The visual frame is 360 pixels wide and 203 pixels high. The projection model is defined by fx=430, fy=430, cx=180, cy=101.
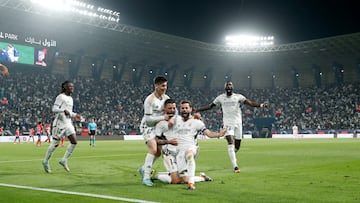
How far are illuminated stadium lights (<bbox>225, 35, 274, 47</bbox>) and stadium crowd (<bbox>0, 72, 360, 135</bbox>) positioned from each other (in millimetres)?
11159

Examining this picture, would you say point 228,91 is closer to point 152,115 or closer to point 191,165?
point 152,115

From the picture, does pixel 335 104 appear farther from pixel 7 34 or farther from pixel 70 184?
pixel 70 184

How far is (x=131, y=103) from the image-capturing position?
68.4m

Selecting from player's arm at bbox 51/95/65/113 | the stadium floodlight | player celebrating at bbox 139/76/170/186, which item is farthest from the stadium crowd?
player celebrating at bbox 139/76/170/186

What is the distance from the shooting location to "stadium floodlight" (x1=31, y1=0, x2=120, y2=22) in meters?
49.7

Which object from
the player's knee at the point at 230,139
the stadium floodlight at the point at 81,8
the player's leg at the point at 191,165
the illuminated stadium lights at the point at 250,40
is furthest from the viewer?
the illuminated stadium lights at the point at 250,40

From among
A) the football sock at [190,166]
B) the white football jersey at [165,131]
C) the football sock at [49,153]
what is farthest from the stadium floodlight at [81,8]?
the football sock at [190,166]

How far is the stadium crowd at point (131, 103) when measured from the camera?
5356 centimetres

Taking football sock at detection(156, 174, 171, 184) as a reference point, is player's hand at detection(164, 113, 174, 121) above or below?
above

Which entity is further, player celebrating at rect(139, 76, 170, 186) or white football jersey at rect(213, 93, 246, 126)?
white football jersey at rect(213, 93, 246, 126)

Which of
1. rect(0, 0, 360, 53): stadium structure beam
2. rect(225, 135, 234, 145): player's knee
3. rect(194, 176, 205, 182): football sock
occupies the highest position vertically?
rect(0, 0, 360, 53): stadium structure beam

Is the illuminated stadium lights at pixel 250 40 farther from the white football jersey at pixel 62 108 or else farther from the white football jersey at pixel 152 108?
the white football jersey at pixel 152 108

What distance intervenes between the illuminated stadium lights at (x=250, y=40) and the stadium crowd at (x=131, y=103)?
1116cm

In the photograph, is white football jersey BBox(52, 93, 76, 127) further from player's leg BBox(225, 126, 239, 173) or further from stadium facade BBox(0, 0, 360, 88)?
stadium facade BBox(0, 0, 360, 88)
